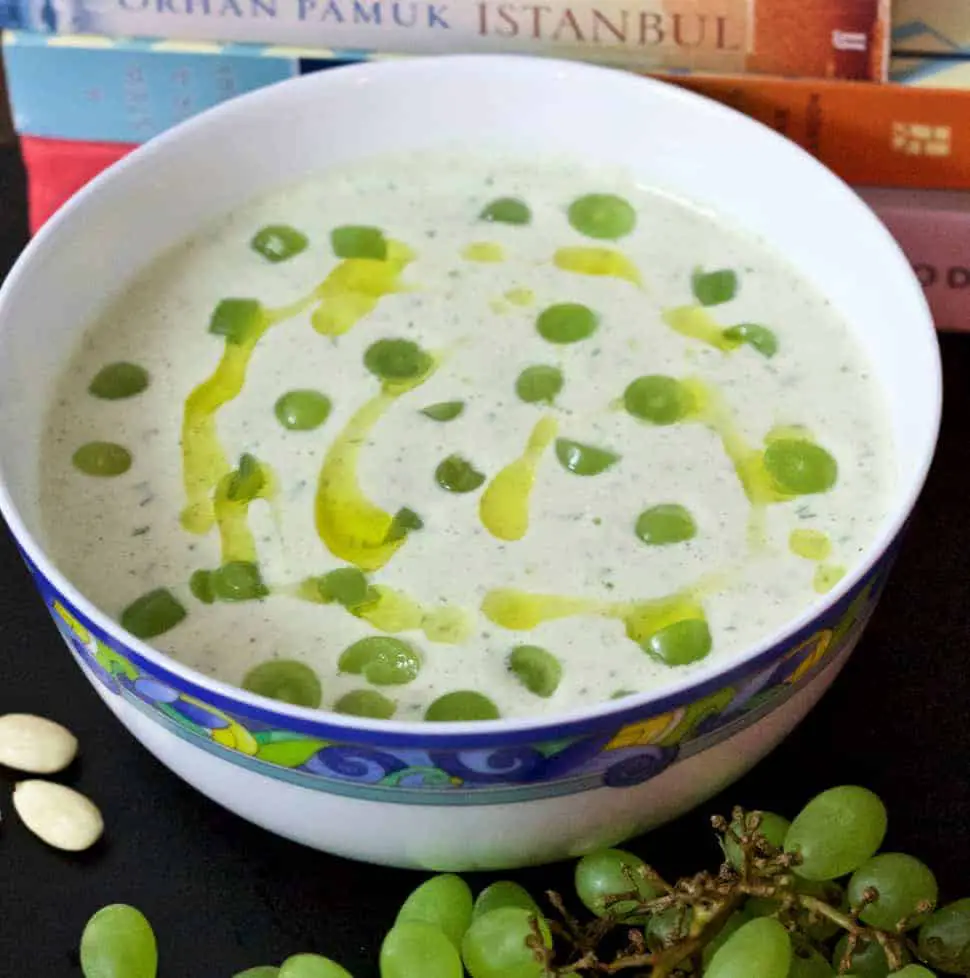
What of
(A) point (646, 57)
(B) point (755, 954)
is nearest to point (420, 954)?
(B) point (755, 954)

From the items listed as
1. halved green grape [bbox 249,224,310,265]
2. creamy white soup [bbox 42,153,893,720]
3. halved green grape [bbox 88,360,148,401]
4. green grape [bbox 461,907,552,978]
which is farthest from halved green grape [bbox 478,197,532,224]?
green grape [bbox 461,907,552,978]

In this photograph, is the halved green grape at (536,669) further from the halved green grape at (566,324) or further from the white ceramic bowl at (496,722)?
the halved green grape at (566,324)

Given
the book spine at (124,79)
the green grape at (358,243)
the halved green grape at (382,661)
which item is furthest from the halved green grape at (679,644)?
the book spine at (124,79)

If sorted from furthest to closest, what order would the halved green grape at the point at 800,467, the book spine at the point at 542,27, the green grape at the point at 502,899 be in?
the book spine at the point at 542,27 < the halved green grape at the point at 800,467 < the green grape at the point at 502,899

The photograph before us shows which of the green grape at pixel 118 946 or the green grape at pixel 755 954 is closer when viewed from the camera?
the green grape at pixel 755 954

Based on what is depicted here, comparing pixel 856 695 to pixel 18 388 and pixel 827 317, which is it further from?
pixel 18 388

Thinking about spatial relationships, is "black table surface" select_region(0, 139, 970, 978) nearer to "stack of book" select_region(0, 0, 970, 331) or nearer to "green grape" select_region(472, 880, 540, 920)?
"green grape" select_region(472, 880, 540, 920)
